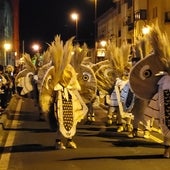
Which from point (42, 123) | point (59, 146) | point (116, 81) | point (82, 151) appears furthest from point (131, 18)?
point (82, 151)

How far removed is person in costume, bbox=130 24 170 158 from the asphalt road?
0.82 m

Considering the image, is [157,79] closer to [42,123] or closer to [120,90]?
[120,90]

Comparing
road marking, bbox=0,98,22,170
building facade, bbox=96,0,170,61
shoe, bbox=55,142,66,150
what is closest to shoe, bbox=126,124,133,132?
road marking, bbox=0,98,22,170

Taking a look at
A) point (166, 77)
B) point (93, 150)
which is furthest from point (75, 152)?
point (166, 77)

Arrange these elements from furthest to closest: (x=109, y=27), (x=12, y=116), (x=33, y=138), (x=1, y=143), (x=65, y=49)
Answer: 1. (x=109, y=27)
2. (x=12, y=116)
3. (x=33, y=138)
4. (x=1, y=143)
5. (x=65, y=49)

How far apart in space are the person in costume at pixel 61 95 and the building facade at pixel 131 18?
32.3m

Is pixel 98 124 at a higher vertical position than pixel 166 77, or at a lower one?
lower

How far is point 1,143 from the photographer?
1455cm

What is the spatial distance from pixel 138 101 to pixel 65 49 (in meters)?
2.41

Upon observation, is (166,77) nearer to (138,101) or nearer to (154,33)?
(154,33)

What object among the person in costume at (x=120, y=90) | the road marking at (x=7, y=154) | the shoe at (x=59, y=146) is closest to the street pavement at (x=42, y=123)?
the person in costume at (x=120, y=90)

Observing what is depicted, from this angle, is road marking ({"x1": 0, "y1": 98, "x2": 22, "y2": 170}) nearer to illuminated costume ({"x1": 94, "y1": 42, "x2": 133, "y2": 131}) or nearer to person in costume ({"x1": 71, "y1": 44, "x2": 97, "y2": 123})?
person in costume ({"x1": 71, "y1": 44, "x2": 97, "y2": 123})

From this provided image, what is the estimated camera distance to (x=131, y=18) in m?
71.4

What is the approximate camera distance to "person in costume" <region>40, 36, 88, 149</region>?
13258mm
